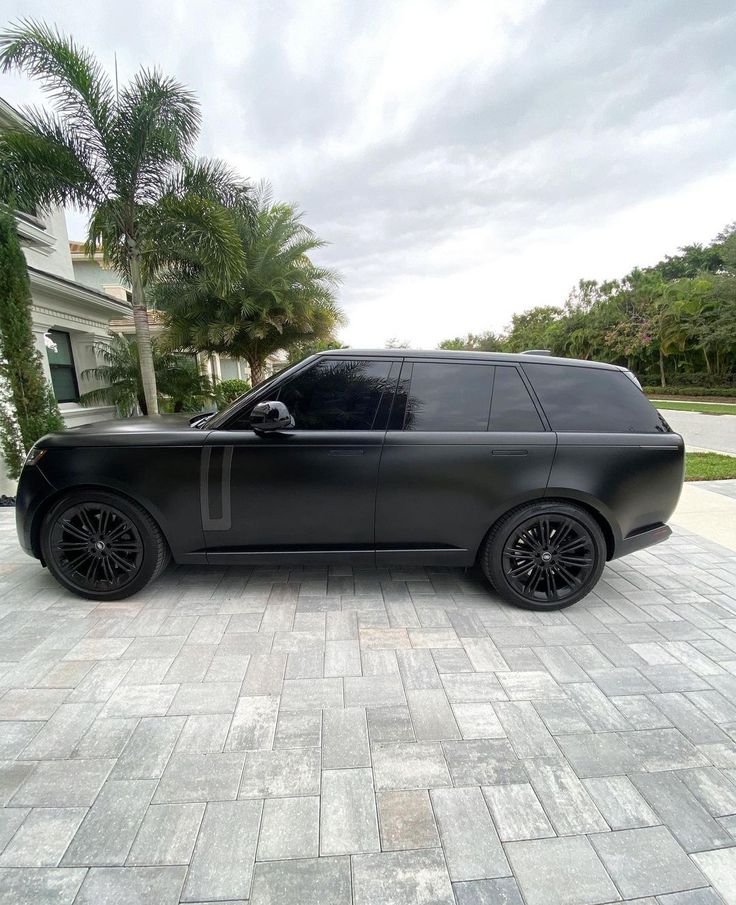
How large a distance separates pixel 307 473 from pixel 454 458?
1.00 meters

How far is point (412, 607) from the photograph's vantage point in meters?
2.91

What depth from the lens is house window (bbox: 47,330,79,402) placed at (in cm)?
880

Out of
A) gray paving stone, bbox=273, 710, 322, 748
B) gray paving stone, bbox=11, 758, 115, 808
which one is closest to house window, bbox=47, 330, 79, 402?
gray paving stone, bbox=11, 758, 115, 808

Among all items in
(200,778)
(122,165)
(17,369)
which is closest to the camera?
(200,778)

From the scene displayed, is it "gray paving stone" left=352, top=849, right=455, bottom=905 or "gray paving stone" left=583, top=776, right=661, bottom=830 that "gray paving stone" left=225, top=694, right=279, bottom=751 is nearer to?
"gray paving stone" left=352, top=849, right=455, bottom=905

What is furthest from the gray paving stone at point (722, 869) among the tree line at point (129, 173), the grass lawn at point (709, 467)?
the tree line at point (129, 173)

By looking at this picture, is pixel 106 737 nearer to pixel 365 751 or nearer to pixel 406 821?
pixel 365 751

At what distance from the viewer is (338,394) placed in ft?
9.15

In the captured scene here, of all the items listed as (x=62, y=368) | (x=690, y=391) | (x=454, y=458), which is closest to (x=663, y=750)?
(x=454, y=458)

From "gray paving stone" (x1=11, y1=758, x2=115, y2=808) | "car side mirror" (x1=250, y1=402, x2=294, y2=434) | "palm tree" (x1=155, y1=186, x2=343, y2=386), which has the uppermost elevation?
"palm tree" (x1=155, y1=186, x2=343, y2=386)

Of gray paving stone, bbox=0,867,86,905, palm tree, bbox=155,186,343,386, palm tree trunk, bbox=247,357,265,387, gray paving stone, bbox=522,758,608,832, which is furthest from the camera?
palm tree trunk, bbox=247,357,265,387

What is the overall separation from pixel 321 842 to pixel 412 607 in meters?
1.59

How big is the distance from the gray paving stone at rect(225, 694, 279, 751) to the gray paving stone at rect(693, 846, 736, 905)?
5.35ft

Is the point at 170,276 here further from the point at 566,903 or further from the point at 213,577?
the point at 566,903
